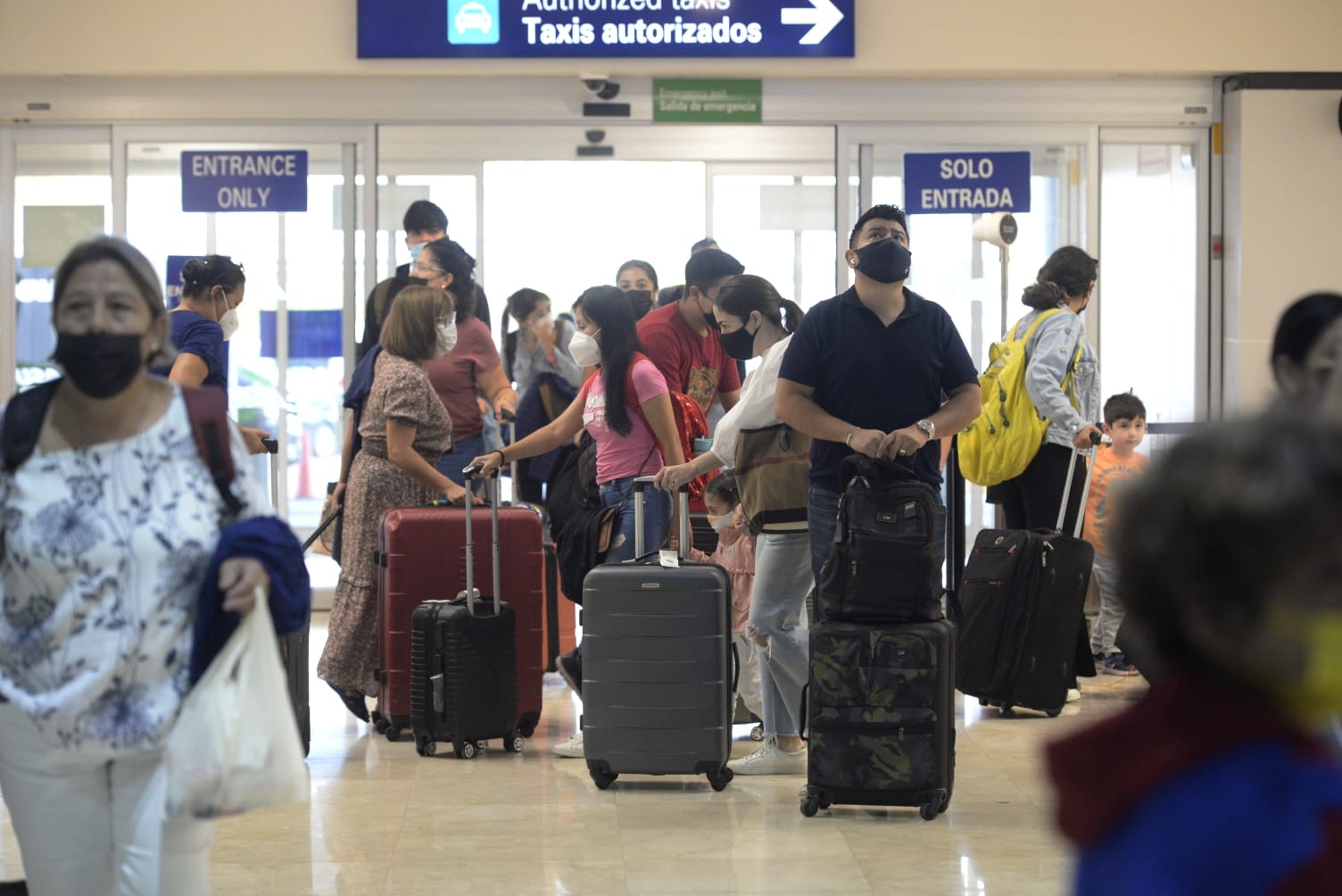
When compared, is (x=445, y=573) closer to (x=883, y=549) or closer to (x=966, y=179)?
(x=883, y=549)

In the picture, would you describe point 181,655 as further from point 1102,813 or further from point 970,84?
point 970,84

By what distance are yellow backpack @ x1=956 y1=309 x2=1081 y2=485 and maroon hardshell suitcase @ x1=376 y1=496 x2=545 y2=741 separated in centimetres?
186

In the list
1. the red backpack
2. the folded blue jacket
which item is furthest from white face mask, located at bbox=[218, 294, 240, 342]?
the folded blue jacket

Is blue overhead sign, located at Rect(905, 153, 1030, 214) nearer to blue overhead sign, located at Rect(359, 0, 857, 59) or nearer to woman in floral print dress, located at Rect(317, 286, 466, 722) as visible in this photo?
blue overhead sign, located at Rect(359, 0, 857, 59)

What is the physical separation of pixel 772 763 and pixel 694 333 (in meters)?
1.51

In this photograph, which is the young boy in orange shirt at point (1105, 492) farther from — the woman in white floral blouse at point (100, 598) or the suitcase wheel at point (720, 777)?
the woman in white floral blouse at point (100, 598)

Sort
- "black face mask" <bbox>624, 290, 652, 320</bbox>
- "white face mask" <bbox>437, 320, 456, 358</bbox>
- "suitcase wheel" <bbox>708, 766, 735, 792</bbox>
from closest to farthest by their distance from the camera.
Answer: "suitcase wheel" <bbox>708, 766, 735, 792</bbox>
"white face mask" <bbox>437, 320, 456, 358</bbox>
"black face mask" <bbox>624, 290, 652, 320</bbox>

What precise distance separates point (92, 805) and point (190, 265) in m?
3.00

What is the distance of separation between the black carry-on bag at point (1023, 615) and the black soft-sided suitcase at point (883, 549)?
1526mm

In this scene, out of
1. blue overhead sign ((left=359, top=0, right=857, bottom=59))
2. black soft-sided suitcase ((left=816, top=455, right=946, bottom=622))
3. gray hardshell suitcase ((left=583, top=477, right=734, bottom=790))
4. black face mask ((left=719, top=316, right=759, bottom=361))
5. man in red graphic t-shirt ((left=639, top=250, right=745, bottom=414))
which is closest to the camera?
black soft-sided suitcase ((left=816, top=455, right=946, bottom=622))

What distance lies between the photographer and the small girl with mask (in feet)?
18.0

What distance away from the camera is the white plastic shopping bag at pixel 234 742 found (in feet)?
7.06

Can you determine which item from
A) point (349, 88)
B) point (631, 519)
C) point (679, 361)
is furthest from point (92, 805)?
→ point (349, 88)

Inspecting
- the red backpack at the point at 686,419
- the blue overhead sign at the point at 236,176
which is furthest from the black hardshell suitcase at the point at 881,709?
the blue overhead sign at the point at 236,176
